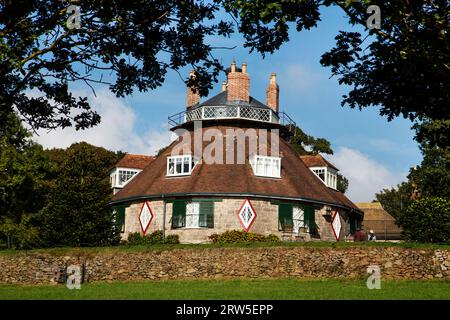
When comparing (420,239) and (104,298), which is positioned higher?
(420,239)

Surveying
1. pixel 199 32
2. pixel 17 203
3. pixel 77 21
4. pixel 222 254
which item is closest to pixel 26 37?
pixel 77 21

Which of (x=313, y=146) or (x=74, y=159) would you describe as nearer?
(x=74, y=159)

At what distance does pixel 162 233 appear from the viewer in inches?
1639

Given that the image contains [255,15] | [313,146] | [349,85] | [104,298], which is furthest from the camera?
[313,146]

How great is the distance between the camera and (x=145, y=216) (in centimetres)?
4306

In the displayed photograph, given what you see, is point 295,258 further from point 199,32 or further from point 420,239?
point 199,32

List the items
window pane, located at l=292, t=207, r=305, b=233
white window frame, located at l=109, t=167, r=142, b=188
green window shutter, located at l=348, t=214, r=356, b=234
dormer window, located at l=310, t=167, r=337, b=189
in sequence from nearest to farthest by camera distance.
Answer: window pane, located at l=292, t=207, r=305, b=233 → dormer window, located at l=310, t=167, r=337, b=189 → green window shutter, located at l=348, t=214, r=356, b=234 → white window frame, located at l=109, t=167, r=142, b=188

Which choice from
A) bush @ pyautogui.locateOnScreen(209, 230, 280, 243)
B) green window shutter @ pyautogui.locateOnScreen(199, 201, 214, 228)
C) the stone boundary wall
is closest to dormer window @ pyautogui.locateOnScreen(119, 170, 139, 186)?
green window shutter @ pyautogui.locateOnScreen(199, 201, 214, 228)

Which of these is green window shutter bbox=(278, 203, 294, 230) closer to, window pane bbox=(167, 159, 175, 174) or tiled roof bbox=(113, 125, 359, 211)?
tiled roof bbox=(113, 125, 359, 211)

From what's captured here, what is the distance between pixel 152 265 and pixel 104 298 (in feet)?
29.2

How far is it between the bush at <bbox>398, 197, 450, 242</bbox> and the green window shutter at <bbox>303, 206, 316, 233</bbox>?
6.83 meters

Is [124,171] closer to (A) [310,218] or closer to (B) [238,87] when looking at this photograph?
(B) [238,87]

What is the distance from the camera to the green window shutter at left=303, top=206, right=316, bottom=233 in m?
42.5

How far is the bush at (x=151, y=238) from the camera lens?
40688mm
